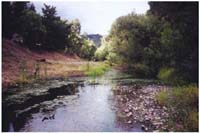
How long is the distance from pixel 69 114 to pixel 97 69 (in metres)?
6.63

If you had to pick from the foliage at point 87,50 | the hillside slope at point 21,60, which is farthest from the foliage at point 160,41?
the hillside slope at point 21,60

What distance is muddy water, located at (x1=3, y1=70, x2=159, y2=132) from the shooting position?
729 centimetres

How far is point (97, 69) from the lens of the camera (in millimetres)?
14758

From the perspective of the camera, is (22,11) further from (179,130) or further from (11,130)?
(179,130)

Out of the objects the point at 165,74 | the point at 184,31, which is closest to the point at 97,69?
the point at 165,74

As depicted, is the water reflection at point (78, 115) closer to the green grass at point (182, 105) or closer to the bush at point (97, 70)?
the green grass at point (182, 105)

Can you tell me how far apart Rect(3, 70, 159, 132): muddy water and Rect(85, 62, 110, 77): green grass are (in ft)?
8.71

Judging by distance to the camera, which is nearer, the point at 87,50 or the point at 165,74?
the point at 165,74

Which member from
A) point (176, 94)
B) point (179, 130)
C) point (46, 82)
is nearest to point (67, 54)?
point (46, 82)

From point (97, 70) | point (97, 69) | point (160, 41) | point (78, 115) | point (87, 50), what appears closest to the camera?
point (78, 115)

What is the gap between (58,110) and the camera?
27.9ft

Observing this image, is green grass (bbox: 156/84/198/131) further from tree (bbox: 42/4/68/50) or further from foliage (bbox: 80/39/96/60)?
foliage (bbox: 80/39/96/60)

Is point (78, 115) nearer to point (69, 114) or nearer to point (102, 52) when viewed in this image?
point (69, 114)

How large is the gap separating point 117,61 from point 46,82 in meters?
6.14
